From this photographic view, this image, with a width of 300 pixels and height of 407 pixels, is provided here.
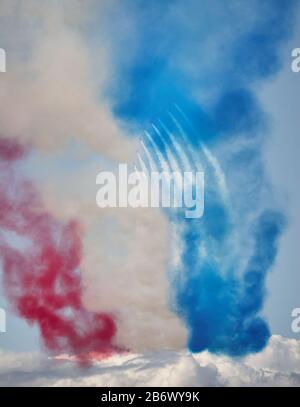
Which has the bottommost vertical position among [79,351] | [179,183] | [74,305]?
[79,351]

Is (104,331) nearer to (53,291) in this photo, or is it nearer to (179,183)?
(53,291)

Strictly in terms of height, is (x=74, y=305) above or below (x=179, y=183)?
below
